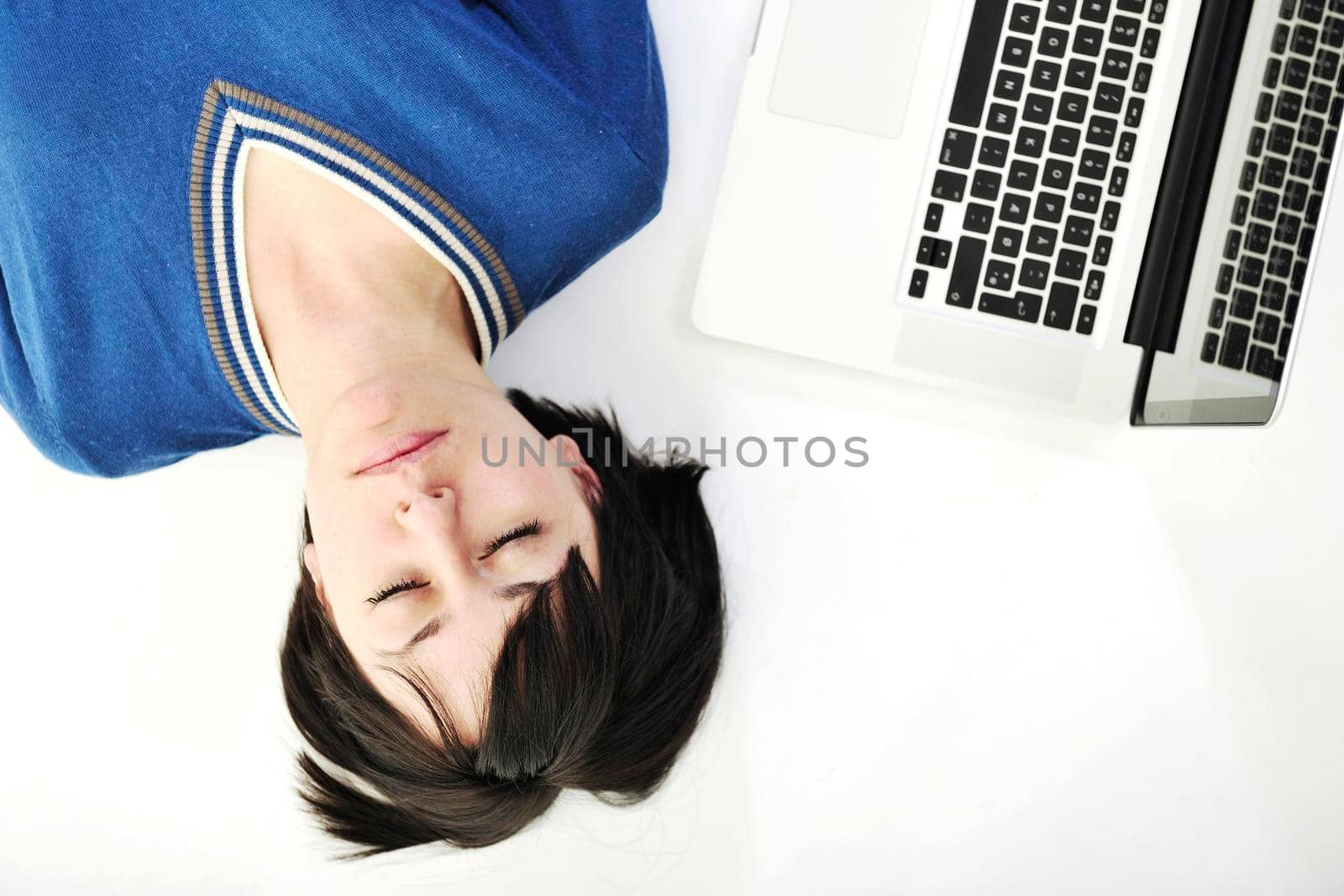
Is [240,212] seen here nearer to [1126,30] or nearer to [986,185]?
[986,185]

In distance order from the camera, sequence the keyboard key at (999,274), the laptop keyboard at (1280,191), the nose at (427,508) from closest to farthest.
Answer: the nose at (427,508) < the laptop keyboard at (1280,191) < the keyboard key at (999,274)

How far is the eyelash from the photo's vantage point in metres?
0.71

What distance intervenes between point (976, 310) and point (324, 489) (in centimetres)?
66

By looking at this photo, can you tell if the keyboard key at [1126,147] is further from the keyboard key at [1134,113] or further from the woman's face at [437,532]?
the woman's face at [437,532]

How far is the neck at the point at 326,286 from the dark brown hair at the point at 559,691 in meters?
0.16

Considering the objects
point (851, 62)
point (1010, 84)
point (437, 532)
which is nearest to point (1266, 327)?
point (1010, 84)

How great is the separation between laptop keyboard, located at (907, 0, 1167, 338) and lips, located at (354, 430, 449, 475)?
517mm

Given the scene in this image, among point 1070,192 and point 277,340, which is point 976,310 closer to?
point 1070,192

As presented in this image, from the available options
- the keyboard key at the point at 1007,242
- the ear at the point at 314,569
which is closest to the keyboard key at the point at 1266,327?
the keyboard key at the point at 1007,242

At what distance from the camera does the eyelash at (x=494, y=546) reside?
71cm

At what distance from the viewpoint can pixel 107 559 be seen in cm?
103

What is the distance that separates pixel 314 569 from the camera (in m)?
0.83

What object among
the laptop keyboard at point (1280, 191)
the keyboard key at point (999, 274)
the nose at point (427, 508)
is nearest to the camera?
the nose at point (427, 508)

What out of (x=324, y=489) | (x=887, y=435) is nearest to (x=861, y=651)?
(x=887, y=435)
